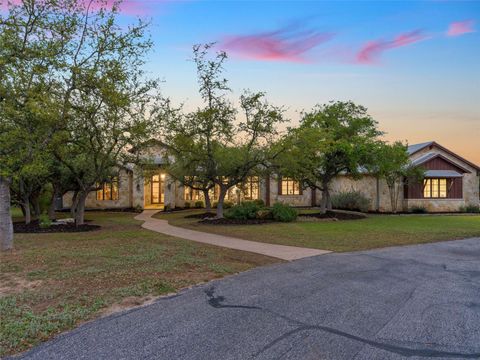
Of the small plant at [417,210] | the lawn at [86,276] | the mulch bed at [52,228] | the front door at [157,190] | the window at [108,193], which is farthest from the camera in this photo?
the front door at [157,190]

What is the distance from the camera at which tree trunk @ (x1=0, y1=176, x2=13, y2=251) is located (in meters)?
9.78

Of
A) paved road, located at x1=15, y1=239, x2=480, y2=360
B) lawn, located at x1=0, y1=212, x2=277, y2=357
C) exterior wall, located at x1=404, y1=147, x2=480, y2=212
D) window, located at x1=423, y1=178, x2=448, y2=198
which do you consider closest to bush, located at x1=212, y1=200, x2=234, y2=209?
exterior wall, located at x1=404, y1=147, x2=480, y2=212

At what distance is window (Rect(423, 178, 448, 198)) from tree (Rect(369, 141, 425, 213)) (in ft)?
4.94

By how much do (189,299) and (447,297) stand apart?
13.4ft

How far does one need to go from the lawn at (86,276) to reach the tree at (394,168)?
45.6 feet

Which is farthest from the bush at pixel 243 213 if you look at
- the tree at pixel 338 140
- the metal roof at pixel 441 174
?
the metal roof at pixel 441 174

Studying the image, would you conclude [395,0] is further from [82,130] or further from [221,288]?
→ [82,130]

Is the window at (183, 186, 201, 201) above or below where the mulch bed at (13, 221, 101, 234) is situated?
above

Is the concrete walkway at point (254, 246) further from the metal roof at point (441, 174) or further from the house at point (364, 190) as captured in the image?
the metal roof at point (441, 174)

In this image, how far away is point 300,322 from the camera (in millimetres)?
4391

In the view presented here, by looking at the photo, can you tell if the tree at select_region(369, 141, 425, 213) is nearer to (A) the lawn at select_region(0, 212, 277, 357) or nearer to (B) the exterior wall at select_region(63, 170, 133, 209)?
(A) the lawn at select_region(0, 212, 277, 357)

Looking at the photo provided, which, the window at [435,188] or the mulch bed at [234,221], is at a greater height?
the window at [435,188]

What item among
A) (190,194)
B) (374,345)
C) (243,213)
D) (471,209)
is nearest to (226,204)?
(190,194)

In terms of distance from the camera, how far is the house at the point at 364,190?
26.4 metres
